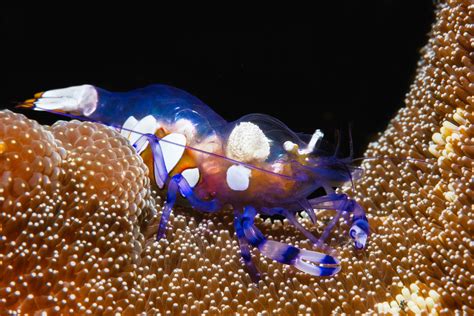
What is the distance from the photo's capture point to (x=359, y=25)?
4.90 m

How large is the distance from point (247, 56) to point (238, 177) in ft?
8.20

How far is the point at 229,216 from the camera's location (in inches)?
117

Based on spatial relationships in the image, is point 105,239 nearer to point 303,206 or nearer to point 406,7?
point 303,206

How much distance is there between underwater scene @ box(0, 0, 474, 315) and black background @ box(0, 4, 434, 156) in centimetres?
171

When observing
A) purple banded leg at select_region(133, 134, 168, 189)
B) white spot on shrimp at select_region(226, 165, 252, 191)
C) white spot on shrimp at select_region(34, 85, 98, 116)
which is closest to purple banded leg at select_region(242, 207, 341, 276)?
white spot on shrimp at select_region(226, 165, 252, 191)

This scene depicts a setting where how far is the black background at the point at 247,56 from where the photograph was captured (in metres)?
4.75

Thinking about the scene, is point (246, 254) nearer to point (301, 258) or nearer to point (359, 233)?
point (301, 258)

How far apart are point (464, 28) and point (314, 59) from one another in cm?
230

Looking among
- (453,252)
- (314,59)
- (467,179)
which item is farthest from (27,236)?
(314,59)

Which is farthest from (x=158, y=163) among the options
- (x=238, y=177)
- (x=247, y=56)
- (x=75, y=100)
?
(x=247, y=56)

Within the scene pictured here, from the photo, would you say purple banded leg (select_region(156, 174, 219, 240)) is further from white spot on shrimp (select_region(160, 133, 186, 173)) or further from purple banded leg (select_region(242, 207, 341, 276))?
purple banded leg (select_region(242, 207, 341, 276))

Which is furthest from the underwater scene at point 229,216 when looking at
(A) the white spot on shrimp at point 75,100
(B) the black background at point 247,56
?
(B) the black background at point 247,56

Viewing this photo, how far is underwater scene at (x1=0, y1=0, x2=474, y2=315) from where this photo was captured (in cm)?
206

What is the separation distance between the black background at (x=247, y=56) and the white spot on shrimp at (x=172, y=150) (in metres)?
2.13
